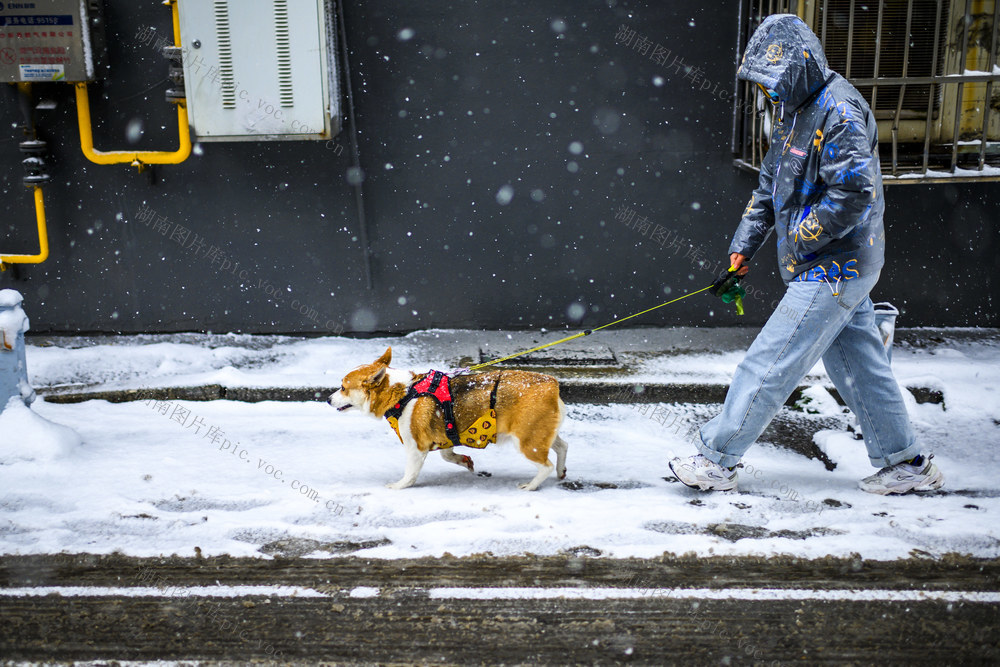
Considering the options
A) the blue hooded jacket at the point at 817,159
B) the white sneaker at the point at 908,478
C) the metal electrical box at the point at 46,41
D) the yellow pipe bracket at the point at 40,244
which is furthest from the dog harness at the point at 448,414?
the yellow pipe bracket at the point at 40,244

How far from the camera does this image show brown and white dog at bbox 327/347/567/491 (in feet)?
13.6

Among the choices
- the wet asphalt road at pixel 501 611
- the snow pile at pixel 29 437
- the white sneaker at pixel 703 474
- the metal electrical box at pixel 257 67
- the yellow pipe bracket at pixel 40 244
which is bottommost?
the wet asphalt road at pixel 501 611

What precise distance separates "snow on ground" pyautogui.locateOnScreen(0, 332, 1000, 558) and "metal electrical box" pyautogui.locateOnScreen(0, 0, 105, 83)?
2216 mm

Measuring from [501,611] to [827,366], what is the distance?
219 centimetres

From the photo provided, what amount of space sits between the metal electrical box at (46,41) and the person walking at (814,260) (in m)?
4.82

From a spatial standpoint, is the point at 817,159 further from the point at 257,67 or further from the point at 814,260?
the point at 257,67

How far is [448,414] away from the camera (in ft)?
13.6

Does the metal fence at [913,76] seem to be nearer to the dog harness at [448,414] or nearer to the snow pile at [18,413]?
the dog harness at [448,414]

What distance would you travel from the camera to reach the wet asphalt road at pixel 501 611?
3.13 metres

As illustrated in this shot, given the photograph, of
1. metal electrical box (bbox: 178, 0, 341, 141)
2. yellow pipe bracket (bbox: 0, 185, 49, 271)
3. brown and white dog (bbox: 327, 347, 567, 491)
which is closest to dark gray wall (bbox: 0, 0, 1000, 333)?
yellow pipe bracket (bbox: 0, 185, 49, 271)

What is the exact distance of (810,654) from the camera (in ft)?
10.2

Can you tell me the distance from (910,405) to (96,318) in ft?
21.5

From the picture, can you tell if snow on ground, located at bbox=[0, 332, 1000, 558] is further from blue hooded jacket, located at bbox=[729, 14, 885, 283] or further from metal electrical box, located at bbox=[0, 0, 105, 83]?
metal electrical box, located at bbox=[0, 0, 105, 83]

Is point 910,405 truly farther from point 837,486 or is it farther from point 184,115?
point 184,115
